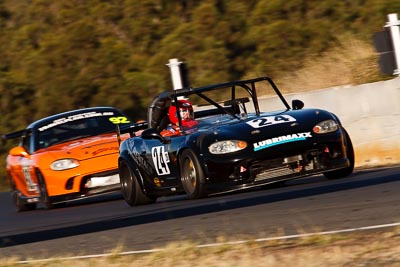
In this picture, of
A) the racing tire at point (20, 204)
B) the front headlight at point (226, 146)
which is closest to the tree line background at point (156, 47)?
the racing tire at point (20, 204)

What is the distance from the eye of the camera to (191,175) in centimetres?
1134

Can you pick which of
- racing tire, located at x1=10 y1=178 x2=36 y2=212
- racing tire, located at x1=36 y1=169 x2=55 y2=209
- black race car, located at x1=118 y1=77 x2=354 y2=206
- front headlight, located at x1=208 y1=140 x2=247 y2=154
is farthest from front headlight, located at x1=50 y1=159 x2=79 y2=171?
front headlight, located at x1=208 y1=140 x2=247 y2=154

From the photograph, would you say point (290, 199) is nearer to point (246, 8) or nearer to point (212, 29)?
point (212, 29)

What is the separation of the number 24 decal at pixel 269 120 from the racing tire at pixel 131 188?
6.52 feet

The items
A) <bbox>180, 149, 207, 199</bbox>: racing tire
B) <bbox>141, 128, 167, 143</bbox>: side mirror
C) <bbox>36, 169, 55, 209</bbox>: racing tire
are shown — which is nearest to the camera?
<bbox>180, 149, 207, 199</bbox>: racing tire

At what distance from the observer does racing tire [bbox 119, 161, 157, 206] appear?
12617mm

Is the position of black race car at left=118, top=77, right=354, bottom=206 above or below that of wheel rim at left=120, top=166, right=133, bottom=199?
above

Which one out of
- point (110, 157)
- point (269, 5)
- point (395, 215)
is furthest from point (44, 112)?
point (395, 215)

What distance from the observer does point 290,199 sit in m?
10.3

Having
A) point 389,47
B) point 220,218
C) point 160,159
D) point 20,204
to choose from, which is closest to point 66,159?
point 20,204

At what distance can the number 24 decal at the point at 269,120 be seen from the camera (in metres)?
11.1

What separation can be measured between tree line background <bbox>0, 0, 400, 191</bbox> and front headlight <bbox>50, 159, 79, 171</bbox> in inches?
482

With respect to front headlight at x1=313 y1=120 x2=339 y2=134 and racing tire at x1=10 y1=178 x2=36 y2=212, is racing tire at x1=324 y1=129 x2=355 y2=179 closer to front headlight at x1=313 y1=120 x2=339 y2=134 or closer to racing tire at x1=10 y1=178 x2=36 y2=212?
front headlight at x1=313 y1=120 x2=339 y2=134

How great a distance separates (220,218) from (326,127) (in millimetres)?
2262
